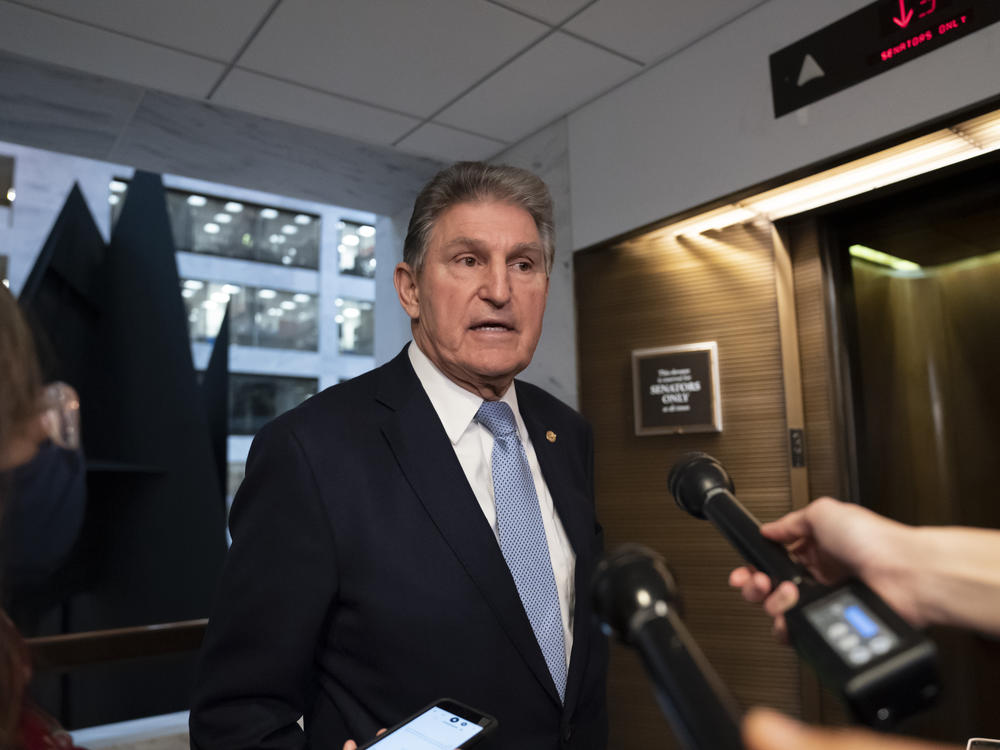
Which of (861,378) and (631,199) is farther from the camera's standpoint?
(631,199)

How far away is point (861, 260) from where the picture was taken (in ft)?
8.63

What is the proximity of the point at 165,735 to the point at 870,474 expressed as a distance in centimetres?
289

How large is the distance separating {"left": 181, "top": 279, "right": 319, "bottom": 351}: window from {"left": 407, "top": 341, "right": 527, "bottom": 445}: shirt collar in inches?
600

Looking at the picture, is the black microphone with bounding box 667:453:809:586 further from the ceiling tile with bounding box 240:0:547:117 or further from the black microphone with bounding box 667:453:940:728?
the ceiling tile with bounding box 240:0:547:117

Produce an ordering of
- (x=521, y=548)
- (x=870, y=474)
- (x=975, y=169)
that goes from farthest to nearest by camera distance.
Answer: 1. (x=870, y=474)
2. (x=975, y=169)
3. (x=521, y=548)

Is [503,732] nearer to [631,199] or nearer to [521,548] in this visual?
[521,548]

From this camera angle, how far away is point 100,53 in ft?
9.50

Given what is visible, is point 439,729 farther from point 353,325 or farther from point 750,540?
point 353,325

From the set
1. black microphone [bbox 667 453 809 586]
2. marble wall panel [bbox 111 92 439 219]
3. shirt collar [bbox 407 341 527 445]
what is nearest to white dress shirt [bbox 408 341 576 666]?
shirt collar [bbox 407 341 527 445]

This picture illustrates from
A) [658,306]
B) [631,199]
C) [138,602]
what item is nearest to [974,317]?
[658,306]

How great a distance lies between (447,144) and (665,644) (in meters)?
3.63

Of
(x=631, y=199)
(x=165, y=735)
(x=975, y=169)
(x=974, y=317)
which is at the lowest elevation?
(x=165, y=735)

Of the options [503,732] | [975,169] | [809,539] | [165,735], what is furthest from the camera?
[165,735]

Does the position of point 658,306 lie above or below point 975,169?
below
